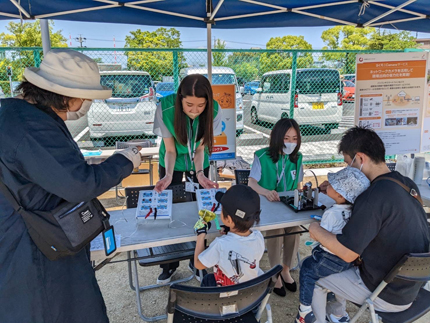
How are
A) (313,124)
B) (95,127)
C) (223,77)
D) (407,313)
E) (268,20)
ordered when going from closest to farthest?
1. (407,313)
2. (268,20)
3. (95,127)
4. (223,77)
5. (313,124)

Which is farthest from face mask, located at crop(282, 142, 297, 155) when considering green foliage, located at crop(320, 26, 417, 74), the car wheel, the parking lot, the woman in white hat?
green foliage, located at crop(320, 26, 417, 74)

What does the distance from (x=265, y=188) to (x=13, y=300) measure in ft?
6.08

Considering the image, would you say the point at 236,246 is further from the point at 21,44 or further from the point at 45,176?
the point at 21,44

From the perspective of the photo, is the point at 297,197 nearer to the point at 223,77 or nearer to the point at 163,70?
the point at 223,77

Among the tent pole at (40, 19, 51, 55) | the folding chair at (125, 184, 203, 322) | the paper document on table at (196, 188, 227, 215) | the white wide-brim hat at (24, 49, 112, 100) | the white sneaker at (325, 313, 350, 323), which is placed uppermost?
the tent pole at (40, 19, 51, 55)

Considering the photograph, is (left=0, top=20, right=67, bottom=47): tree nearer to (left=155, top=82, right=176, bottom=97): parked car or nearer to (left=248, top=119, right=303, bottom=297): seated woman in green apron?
(left=155, top=82, right=176, bottom=97): parked car

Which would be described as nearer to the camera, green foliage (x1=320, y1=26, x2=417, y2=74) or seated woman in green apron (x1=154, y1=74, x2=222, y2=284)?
seated woman in green apron (x1=154, y1=74, x2=222, y2=284)

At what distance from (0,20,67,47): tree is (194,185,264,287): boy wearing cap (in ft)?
45.2

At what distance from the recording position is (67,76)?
118 cm

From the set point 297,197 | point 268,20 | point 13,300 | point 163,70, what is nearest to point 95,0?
point 268,20

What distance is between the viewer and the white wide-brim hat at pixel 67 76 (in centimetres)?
113

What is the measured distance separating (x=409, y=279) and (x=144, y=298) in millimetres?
1831

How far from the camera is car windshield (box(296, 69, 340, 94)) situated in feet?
24.3

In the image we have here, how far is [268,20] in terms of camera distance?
3590 millimetres
